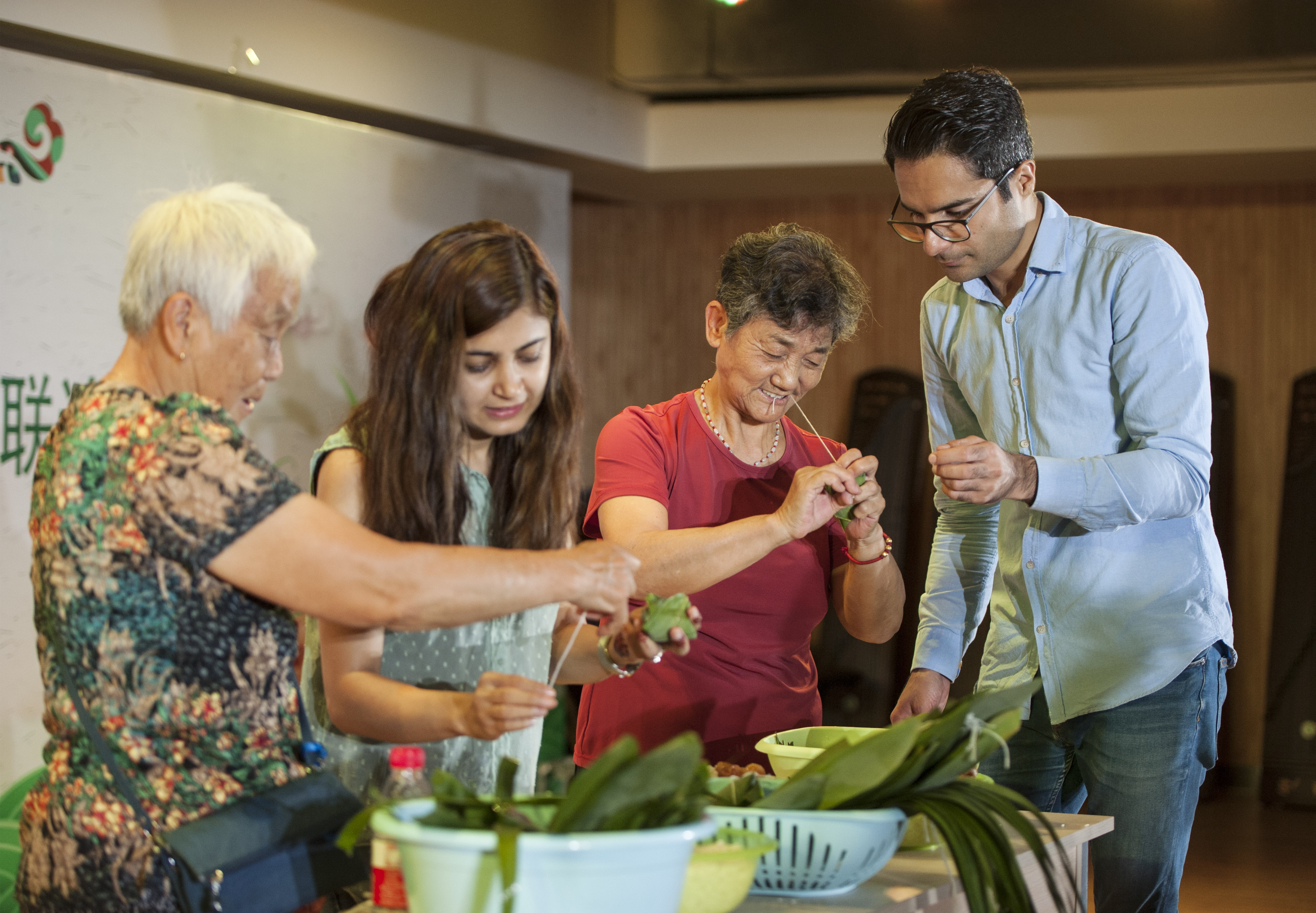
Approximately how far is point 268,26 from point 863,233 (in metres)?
3.31

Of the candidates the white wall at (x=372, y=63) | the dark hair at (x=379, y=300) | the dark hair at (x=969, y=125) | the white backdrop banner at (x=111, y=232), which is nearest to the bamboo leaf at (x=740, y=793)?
the dark hair at (x=379, y=300)

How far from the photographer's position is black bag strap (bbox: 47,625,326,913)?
1474 mm

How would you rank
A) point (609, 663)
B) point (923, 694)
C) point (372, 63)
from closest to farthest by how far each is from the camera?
point (609, 663), point (923, 694), point (372, 63)

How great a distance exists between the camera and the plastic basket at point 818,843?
5.00ft

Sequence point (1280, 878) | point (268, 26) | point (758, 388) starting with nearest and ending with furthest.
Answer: point (758, 388)
point (268, 26)
point (1280, 878)

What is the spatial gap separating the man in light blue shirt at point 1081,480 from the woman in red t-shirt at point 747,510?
20 cm

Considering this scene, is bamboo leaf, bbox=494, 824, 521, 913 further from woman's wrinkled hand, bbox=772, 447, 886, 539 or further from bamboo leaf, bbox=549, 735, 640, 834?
woman's wrinkled hand, bbox=772, 447, 886, 539

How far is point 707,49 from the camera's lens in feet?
16.3

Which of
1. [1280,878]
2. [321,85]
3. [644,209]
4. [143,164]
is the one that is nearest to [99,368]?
[143,164]

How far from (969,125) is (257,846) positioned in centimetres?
157

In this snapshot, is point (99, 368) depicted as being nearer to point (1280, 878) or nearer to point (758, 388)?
point (758, 388)

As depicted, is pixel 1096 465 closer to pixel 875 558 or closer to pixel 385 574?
pixel 875 558

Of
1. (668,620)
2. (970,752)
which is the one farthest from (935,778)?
(668,620)

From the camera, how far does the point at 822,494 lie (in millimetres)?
2197
